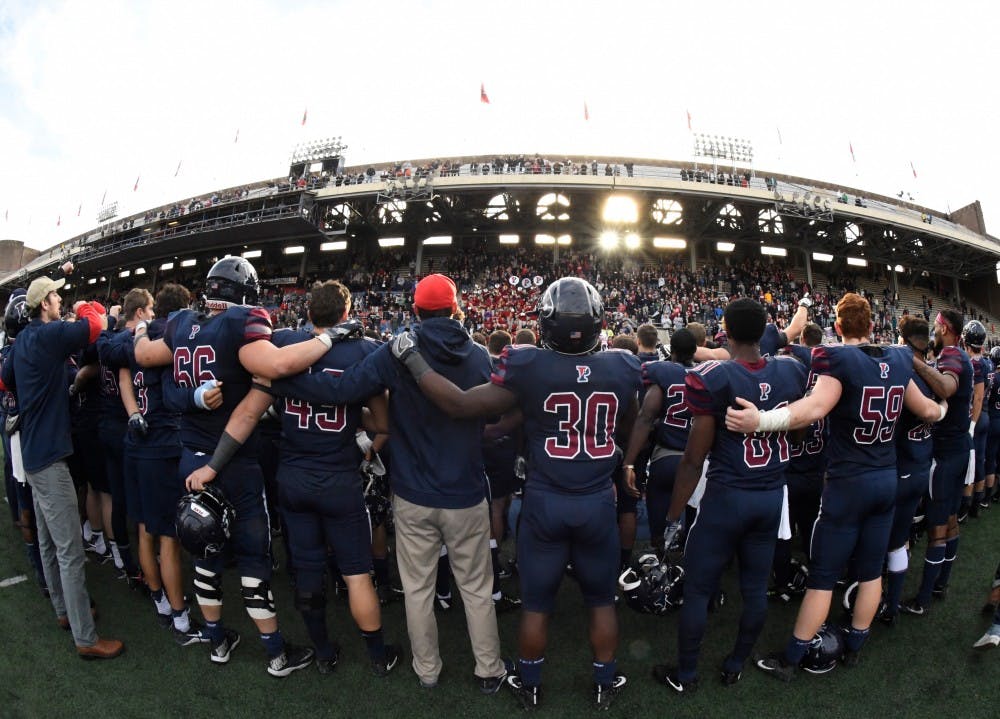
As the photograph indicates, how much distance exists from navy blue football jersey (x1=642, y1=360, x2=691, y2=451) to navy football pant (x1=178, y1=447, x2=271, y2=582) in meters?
3.07

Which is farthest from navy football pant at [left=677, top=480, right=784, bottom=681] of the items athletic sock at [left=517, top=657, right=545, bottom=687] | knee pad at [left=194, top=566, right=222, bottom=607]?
knee pad at [left=194, top=566, right=222, bottom=607]

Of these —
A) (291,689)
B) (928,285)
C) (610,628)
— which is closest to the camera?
(610,628)

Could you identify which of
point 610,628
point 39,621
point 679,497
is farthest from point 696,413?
point 39,621

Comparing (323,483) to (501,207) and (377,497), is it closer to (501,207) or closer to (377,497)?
(377,497)

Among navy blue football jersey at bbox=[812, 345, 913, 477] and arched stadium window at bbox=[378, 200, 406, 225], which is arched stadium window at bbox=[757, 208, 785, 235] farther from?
navy blue football jersey at bbox=[812, 345, 913, 477]

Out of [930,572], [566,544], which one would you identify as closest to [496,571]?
[566,544]

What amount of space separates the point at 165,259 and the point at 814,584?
41458 mm

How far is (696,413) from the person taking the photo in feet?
9.62

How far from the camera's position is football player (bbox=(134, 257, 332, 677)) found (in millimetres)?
3068

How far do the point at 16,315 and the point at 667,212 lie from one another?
28012 mm

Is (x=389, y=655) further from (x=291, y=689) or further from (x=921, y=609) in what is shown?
(x=921, y=609)

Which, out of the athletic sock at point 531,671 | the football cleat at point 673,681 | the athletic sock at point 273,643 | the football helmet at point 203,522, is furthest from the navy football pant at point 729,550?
the football helmet at point 203,522

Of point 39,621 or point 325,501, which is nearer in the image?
point 325,501

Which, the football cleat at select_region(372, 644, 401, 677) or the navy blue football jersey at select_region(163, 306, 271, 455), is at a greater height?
the navy blue football jersey at select_region(163, 306, 271, 455)
